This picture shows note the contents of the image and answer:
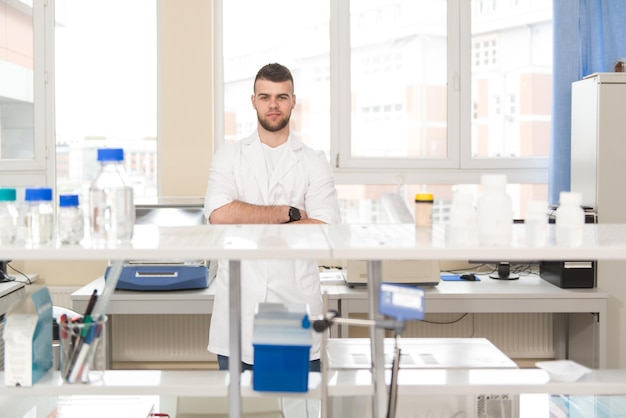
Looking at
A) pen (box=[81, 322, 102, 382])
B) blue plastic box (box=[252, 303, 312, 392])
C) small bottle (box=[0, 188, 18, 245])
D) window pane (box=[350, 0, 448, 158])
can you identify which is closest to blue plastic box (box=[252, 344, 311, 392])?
blue plastic box (box=[252, 303, 312, 392])

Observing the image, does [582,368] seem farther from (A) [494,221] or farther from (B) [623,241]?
(A) [494,221]

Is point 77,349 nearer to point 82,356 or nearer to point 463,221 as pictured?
point 82,356

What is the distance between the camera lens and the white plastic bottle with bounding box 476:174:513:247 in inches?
59.6

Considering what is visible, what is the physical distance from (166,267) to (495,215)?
2047 mm

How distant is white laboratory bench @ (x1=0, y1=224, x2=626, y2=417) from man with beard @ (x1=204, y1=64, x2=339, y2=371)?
51 centimetres

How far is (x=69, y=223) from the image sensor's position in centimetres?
155

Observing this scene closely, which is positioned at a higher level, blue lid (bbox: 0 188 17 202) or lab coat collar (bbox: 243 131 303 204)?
lab coat collar (bbox: 243 131 303 204)

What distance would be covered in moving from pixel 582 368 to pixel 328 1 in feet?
9.21

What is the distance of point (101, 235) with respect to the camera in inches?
62.2

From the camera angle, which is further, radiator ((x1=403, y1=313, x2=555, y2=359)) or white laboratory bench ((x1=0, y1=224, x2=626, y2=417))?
radiator ((x1=403, y1=313, x2=555, y2=359))

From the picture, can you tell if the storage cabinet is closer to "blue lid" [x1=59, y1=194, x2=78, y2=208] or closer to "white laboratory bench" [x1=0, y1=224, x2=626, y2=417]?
"white laboratory bench" [x1=0, y1=224, x2=626, y2=417]

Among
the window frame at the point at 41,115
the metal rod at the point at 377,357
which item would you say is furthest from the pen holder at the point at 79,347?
the window frame at the point at 41,115

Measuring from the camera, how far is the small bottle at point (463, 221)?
154 centimetres

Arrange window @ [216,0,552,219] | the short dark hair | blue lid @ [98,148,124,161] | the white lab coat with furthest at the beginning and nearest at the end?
window @ [216,0,552,219] < the short dark hair < the white lab coat < blue lid @ [98,148,124,161]
